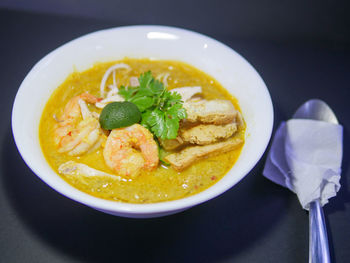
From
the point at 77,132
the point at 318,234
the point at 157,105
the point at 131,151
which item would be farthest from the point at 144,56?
the point at 318,234

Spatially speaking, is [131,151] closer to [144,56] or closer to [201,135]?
[201,135]

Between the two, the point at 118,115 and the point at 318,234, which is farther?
the point at 118,115

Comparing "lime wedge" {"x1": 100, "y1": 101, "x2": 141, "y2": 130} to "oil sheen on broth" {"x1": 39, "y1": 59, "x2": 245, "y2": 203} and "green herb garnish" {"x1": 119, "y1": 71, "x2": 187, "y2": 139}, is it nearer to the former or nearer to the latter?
"green herb garnish" {"x1": 119, "y1": 71, "x2": 187, "y2": 139}

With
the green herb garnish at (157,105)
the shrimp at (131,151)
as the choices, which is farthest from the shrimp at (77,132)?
the green herb garnish at (157,105)

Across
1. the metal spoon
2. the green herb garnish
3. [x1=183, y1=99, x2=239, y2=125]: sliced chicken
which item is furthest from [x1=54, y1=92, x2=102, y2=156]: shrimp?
the metal spoon

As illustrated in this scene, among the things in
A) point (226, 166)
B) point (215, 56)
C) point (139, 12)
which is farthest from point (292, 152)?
point (139, 12)
